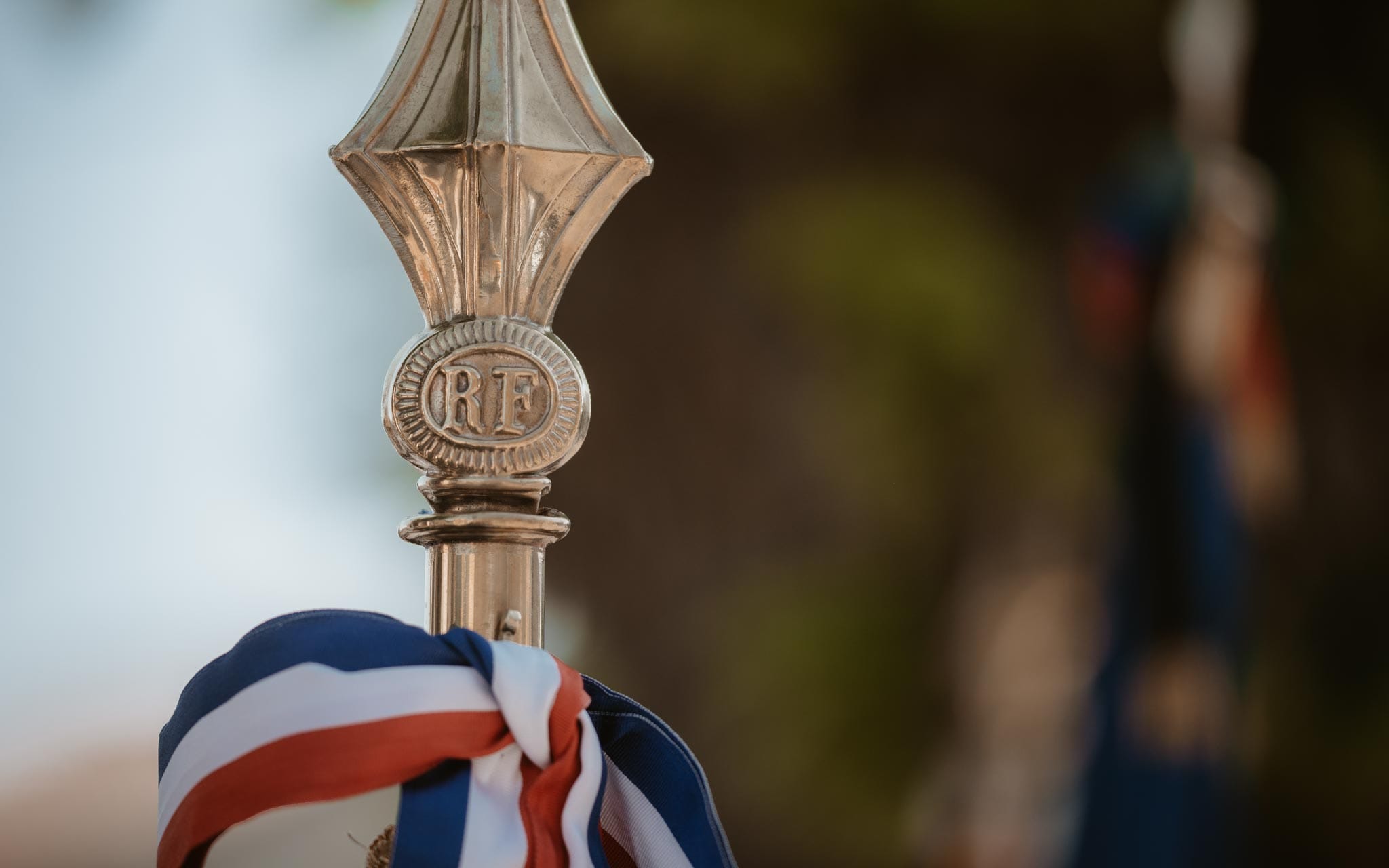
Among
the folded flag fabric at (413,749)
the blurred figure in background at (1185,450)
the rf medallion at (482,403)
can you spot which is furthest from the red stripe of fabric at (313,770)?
the blurred figure in background at (1185,450)

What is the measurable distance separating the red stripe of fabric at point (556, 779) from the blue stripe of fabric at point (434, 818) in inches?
0.9

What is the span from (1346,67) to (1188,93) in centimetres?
31

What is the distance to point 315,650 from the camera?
1.80 ft

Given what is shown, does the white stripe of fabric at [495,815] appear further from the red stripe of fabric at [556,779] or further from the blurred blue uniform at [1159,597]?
the blurred blue uniform at [1159,597]

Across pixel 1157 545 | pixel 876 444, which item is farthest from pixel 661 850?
pixel 876 444

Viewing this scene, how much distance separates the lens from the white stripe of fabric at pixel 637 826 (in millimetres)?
574

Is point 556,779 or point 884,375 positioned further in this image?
point 884,375

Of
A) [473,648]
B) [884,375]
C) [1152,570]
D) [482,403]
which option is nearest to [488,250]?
[482,403]

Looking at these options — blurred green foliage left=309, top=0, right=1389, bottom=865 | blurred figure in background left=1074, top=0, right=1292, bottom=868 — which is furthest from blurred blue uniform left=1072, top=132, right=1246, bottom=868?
blurred green foliage left=309, top=0, right=1389, bottom=865

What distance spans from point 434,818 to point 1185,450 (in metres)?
2.37

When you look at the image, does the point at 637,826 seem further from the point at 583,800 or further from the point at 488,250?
the point at 488,250

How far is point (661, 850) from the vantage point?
22.6 inches

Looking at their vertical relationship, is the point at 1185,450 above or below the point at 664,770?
above

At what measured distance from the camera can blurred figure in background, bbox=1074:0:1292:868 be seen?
2592 mm
